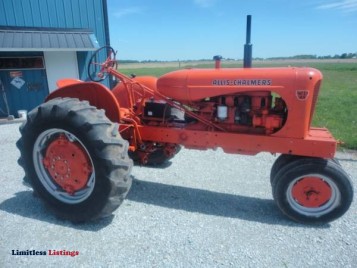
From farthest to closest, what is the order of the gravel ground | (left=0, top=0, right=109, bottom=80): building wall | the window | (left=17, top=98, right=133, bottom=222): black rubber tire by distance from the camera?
the window < (left=0, top=0, right=109, bottom=80): building wall < (left=17, top=98, right=133, bottom=222): black rubber tire < the gravel ground

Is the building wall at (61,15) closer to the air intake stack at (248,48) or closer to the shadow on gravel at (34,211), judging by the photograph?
the shadow on gravel at (34,211)

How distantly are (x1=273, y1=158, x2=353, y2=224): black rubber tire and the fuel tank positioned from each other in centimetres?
80

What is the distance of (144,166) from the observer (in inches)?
179

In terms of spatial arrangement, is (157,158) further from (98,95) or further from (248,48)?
(248,48)

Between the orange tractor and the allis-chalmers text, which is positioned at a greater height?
the allis-chalmers text

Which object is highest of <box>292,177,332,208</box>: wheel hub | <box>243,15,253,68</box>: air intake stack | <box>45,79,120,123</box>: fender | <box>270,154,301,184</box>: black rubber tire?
<box>243,15,253,68</box>: air intake stack

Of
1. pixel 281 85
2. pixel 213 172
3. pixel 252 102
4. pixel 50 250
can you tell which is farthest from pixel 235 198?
pixel 50 250

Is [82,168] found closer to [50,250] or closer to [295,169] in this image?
[50,250]

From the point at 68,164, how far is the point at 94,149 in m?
0.51

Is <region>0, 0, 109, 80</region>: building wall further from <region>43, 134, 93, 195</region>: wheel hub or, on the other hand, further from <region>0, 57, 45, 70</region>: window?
<region>43, 134, 93, 195</region>: wheel hub

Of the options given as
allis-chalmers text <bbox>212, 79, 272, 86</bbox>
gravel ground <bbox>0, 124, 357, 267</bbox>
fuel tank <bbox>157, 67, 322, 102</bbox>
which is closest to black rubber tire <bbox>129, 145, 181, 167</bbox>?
gravel ground <bbox>0, 124, 357, 267</bbox>

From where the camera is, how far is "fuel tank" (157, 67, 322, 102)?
112 inches

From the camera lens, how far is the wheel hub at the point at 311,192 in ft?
9.60

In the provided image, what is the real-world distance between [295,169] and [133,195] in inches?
75.1
